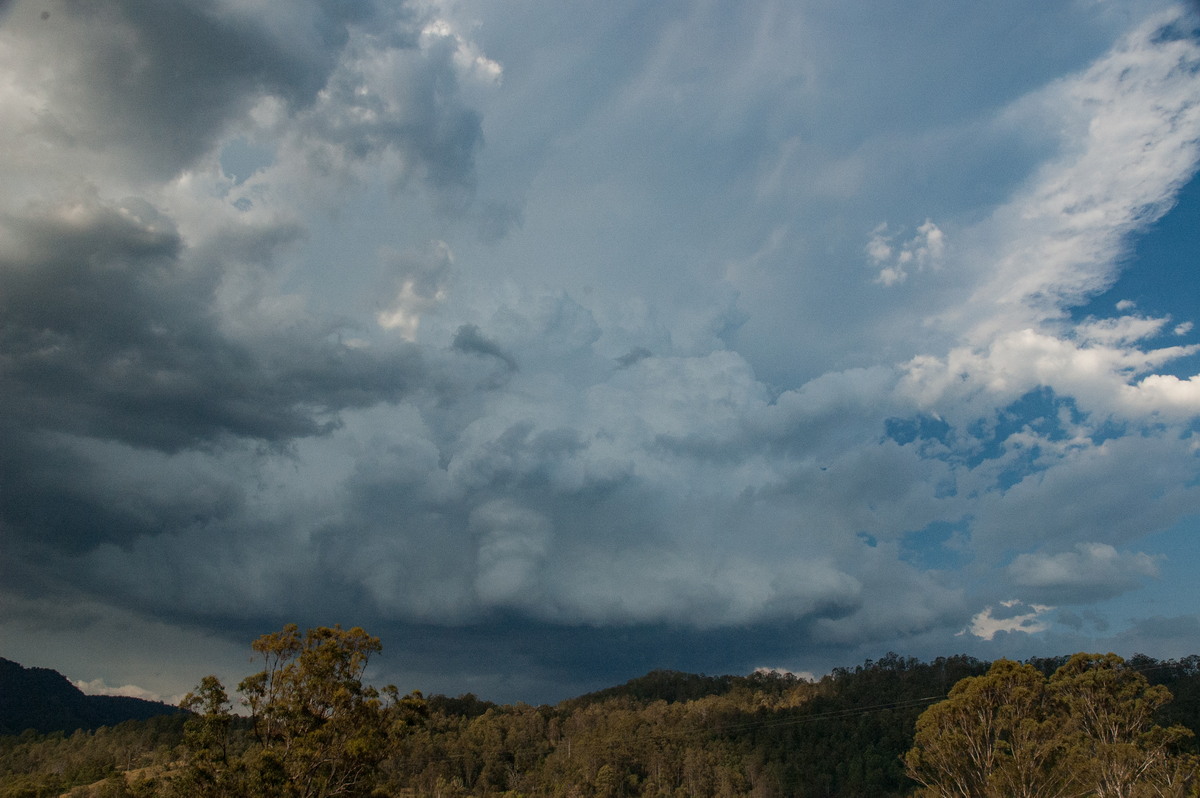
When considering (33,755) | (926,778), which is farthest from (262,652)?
(33,755)

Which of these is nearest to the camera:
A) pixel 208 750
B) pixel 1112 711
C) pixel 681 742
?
pixel 208 750

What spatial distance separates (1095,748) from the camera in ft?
169

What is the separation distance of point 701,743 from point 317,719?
141381mm

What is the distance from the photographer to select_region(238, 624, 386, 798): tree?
1339 inches

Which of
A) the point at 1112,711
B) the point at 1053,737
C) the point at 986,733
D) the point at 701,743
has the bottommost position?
the point at 701,743

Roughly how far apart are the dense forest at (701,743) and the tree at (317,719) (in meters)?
0.06

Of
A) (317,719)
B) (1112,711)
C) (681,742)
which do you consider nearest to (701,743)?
(681,742)

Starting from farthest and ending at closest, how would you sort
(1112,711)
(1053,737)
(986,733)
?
1. (1112,711)
2. (986,733)
3. (1053,737)

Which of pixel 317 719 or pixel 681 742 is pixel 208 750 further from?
pixel 681 742

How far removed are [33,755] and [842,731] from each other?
17681 cm

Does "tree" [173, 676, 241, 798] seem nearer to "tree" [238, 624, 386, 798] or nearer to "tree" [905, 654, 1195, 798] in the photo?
"tree" [238, 624, 386, 798]

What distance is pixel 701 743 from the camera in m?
160

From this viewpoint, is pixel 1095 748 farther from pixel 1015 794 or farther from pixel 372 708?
pixel 372 708

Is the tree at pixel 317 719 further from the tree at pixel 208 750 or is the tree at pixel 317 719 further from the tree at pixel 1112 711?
the tree at pixel 1112 711
